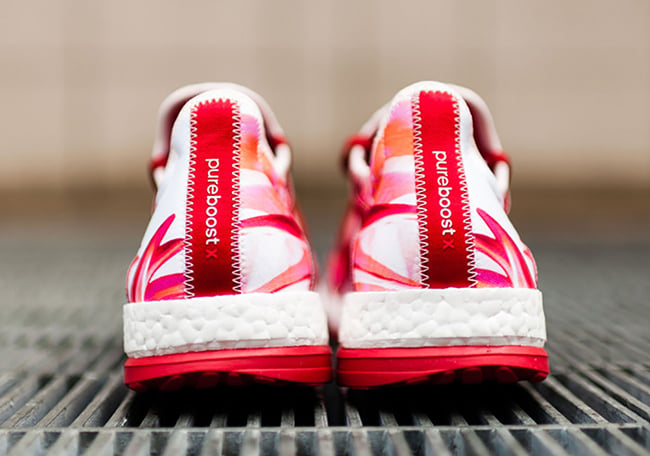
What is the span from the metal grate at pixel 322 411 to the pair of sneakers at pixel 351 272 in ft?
0.14

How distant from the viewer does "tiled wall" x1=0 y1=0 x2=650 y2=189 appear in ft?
11.1

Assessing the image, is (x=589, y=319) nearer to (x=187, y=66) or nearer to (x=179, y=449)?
(x=179, y=449)

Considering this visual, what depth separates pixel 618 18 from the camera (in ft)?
11.4

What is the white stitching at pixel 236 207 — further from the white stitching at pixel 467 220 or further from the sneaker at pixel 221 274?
the white stitching at pixel 467 220

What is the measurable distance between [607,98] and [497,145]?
3.05m

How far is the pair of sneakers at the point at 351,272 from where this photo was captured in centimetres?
67

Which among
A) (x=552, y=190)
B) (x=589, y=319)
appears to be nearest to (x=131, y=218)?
(x=552, y=190)

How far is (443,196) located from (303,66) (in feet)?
9.28

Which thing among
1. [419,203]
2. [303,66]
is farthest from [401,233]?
[303,66]

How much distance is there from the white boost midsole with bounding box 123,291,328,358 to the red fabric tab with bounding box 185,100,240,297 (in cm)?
2

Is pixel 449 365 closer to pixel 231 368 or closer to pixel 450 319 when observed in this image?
pixel 450 319

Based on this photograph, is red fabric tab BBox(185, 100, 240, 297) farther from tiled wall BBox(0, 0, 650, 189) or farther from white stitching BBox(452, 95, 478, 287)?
tiled wall BBox(0, 0, 650, 189)

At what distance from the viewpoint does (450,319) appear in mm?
681

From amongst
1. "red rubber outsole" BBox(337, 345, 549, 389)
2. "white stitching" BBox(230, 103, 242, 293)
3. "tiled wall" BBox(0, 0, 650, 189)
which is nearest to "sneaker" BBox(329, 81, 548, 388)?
"red rubber outsole" BBox(337, 345, 549, 389)
